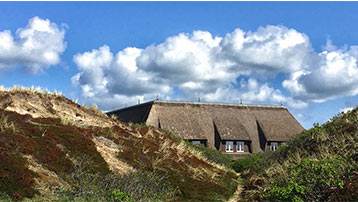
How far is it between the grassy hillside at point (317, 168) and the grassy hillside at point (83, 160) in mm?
3095

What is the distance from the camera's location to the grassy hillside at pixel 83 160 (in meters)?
15.2

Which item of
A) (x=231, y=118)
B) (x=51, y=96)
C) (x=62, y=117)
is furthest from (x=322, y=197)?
(x=231, y=118)

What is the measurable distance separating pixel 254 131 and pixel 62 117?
34.0m

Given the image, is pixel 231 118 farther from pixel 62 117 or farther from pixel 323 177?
pixel 323 177

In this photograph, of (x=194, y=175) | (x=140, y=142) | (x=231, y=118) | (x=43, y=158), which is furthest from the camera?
(x=231, y=118)

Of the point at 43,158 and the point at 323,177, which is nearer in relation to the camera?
the point at 323,177

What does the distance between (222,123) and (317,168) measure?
36214mm

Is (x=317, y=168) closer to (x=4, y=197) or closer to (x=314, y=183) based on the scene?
(x=314, y=183)

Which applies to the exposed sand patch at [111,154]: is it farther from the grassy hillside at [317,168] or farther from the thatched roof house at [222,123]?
the thatched roof house at [222,123]

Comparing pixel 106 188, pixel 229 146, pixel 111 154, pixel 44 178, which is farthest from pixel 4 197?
pixel 229 146

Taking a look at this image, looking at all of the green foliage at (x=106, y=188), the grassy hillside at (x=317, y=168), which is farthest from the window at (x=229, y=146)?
the green foliage at (x=106, y=188)

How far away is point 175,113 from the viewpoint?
165 ft

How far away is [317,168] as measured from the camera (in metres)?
15.2

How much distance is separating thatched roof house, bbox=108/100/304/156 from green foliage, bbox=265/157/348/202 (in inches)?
1226
